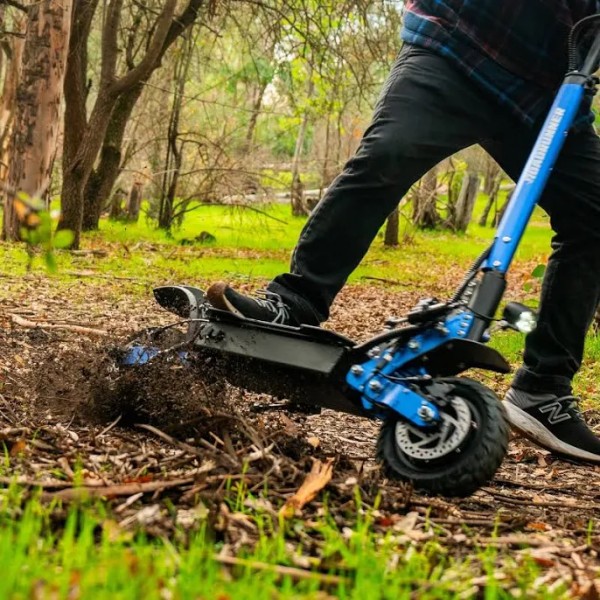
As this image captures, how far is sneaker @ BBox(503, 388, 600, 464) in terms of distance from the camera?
3617 mm

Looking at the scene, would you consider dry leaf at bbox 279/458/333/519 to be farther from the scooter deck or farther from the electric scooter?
the scooter deck

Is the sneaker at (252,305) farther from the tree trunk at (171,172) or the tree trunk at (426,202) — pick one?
the tree trunk at (171,172)

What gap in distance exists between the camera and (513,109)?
10.6 feet

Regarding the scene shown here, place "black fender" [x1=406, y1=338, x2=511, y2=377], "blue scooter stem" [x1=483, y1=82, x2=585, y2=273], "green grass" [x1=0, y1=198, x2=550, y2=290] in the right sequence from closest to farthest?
"black fender" [x1=406, y1=338, x2=511, y2=377]
"blue scooter stem" [x1=483, y1=82, x2=585, y2=273]
"green grass" [x1=0, y1=198, x2=550, y2=290]

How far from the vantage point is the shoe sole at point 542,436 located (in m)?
3.59

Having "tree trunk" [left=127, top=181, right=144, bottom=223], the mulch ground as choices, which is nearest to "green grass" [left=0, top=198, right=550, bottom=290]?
"tree trunk" [left=127, top=181, right=144, bottom=223]

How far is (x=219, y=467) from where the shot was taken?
230 cm

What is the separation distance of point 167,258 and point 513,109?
9.64 meters

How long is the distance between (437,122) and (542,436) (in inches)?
55.6

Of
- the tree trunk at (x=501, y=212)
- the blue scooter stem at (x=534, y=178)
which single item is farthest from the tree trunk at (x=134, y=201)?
the blue scooter stem at (x=534, y=178)

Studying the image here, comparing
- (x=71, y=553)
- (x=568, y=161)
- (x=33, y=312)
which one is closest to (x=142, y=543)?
(x=71, y=553)

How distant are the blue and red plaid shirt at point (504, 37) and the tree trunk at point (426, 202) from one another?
12803mm

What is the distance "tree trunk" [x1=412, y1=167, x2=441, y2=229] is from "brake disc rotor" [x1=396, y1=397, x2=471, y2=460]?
1369cm

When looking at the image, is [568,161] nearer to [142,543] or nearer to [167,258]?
[142,543]
